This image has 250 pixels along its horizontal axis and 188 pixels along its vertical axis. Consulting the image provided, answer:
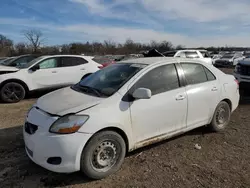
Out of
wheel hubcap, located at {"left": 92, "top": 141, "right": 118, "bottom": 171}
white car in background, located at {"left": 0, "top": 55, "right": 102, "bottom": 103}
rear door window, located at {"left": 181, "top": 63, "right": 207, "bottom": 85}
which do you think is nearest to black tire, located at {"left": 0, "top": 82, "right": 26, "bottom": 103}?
white car in background, located at {"left": 0, "top": 55, "right": 102, "bottom": 103}

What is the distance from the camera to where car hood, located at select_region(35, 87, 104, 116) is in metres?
3.08

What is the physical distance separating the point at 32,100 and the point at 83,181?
5823 millimetres

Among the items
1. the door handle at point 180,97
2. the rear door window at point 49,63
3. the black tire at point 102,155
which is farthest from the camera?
the rear door window at point 49,63

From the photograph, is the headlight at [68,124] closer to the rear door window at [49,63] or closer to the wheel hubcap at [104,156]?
the wheel hubcap at [104,156]

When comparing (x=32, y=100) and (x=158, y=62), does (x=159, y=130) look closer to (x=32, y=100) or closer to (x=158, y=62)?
(x=158, y=62)

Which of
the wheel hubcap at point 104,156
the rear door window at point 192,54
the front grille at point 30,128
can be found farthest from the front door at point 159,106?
the rear door window at point 192,54

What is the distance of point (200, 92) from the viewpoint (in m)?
4.23

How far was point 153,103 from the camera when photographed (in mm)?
3588

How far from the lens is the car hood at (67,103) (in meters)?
3.08

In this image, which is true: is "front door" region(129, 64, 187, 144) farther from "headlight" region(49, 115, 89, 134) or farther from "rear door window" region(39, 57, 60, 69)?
"rear door window" region(39, 57, 60, 69)

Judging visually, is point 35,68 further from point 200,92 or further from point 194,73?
point 200,92

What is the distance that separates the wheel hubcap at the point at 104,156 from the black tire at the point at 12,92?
5.75 m

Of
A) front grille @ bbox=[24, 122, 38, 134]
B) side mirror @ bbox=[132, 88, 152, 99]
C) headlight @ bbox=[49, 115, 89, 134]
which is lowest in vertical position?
front grille @ bbox=[24, 122, 38, 134]

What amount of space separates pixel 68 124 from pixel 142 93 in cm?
108
